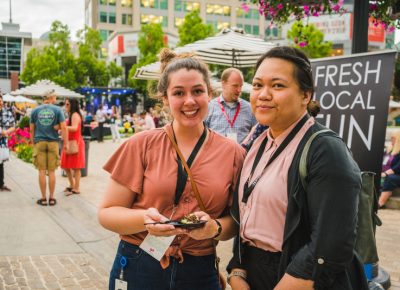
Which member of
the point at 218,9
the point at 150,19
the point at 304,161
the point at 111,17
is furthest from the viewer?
the point at 218,9

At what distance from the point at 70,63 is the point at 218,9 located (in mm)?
36223

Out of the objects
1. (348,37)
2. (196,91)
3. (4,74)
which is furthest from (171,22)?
(196,91)

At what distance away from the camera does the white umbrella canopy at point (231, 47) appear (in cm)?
779

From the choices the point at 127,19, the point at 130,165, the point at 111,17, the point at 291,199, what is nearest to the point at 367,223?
the point at 291,199

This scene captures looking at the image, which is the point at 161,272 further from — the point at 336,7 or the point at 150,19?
the point at 150,19

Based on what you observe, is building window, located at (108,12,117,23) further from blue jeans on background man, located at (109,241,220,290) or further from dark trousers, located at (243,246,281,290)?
dark trousers, located at (243,246,281,290)

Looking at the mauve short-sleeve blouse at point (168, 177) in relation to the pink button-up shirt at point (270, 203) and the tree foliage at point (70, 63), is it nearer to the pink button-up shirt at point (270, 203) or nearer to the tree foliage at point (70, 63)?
the pink button-up shirt at point (270, 203)

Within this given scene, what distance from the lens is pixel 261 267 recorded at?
5.99 feet

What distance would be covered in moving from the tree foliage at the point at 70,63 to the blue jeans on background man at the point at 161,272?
142 ft

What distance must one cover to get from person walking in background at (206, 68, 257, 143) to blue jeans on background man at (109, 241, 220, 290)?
3678mm

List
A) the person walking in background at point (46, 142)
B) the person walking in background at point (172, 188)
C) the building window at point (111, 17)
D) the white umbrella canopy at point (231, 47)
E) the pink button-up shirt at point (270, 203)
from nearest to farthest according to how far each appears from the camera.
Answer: the pink button-up shirt at point (270, 203), the person walking in background at point (172, 188), the person walking in background at point (46, 142), the white umbrella canopy at point (231, 47), the building window at point (111, 17)

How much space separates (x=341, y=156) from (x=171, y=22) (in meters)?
69.3

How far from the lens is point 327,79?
3.80m

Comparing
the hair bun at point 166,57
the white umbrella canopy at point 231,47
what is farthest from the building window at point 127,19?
the hair bun at point 166,57
